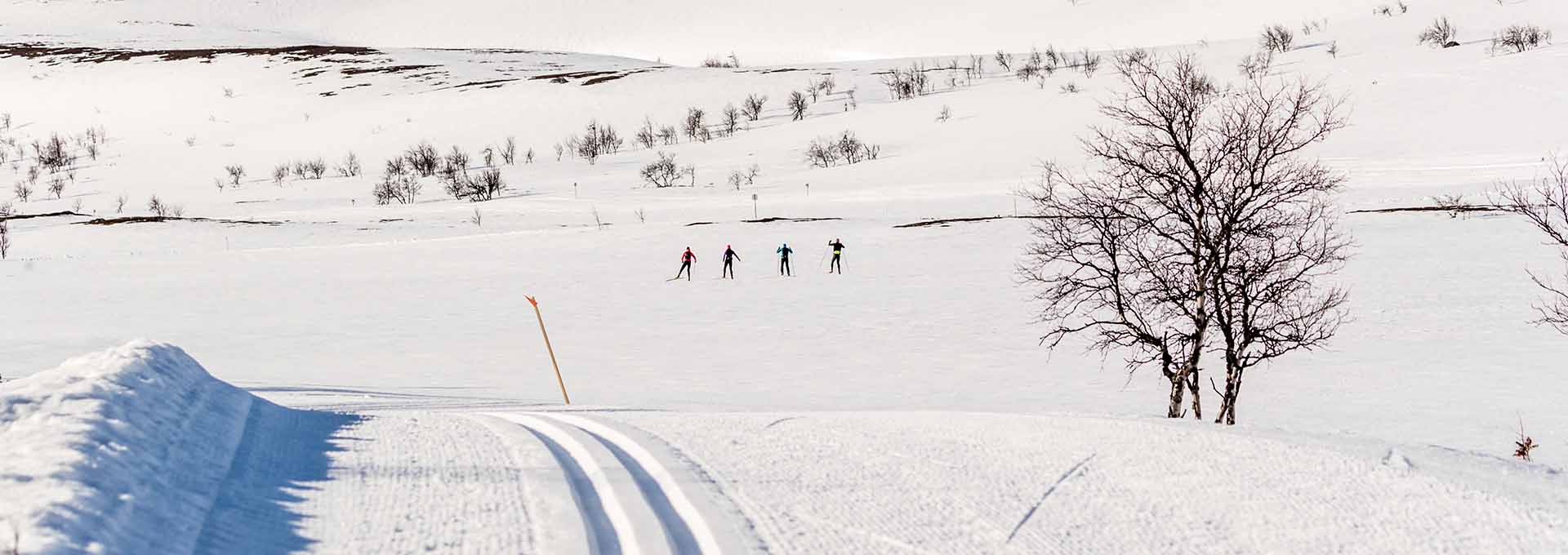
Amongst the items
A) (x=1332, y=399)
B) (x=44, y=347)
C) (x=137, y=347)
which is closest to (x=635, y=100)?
(x=44, y=347)

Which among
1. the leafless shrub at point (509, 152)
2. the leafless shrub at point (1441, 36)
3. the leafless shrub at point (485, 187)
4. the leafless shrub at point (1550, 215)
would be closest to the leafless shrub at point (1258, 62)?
the leafless shrub at point (1441, 36)

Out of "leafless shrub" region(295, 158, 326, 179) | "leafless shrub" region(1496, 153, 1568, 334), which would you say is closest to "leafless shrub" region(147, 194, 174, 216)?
"leafless shrub" region(295, 158, 326, 179)

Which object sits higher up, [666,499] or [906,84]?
[906,84]

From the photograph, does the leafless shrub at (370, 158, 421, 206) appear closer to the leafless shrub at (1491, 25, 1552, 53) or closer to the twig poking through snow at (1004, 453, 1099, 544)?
the twig poking through snow at (1004, 453, 1099, 544)

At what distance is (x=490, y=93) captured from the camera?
130m

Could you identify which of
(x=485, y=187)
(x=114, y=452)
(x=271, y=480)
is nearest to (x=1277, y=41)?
(x=485, y=187)

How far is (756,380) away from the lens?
2020 centimetres

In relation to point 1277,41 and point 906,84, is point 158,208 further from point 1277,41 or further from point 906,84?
point 1277,41

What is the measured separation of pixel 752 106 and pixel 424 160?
33.5 meters

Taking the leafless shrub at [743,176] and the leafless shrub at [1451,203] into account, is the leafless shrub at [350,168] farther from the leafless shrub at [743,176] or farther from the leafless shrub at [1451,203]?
the leafless shrub at [1451,203]

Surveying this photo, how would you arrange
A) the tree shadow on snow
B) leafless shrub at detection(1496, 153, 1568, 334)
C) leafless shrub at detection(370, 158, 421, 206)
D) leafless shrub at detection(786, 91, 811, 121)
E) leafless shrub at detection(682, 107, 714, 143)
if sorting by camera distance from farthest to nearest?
leafless shrub at detection(786, 91, 811, 121), leafless shrub at detection(682, 107, 714, 143), leafless shrub at detection(370, 158, 421, 206), leafless shrub at detection(1496, 153, 1568, 334), the tree shadow on snow

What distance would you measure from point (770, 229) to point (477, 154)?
2467 inches

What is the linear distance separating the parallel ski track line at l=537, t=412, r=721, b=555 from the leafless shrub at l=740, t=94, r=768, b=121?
105 metres

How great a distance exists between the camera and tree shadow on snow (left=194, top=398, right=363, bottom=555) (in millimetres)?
4633
